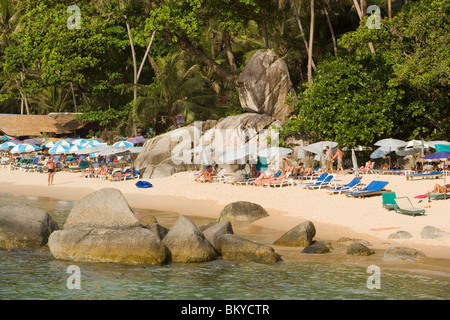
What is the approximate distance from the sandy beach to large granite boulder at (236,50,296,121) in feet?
23.5

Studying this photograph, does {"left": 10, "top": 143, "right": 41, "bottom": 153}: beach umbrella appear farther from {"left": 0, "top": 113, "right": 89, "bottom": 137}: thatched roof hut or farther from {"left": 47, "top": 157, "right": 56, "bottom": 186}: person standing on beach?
{"left": 0, "top": 113, "right": 89, "bottom": 137}: thatched roof hut

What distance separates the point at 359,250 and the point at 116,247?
6076 mm

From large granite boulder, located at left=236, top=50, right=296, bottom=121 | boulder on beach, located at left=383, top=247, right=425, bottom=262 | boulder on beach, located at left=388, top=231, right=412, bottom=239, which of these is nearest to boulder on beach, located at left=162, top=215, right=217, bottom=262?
boulder on beach, located at left=383, top=247, right=425, bottom=262

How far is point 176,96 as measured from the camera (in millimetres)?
42562

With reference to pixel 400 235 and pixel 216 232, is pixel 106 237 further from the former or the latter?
pixel 400 235

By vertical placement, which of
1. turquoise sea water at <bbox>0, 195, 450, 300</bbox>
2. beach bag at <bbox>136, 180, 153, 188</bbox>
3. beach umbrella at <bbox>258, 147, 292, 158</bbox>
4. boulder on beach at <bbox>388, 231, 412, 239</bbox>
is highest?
beach umbrella at <bbox>258, 147, 292, 158</bbox>

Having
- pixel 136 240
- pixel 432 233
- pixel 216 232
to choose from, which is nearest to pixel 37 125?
pixel 216 232

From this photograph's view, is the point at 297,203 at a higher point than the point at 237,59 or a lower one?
lower

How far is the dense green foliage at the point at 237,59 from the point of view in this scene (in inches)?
1219

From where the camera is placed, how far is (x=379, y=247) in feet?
51.3

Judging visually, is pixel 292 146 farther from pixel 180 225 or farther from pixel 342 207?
pixel 180 225

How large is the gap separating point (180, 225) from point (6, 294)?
15.3 feet

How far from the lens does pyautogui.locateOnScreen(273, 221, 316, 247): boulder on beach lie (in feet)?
53.1

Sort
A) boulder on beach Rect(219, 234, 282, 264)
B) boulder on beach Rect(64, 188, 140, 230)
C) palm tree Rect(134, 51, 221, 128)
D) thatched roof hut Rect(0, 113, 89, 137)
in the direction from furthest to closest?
thatched roof hut Rect(0, 113, 89, 137), palm tree Rect(134, 51, 221, 128), boulder on beach Rect(64, 188, 140, 230), boulder on beach Rect(219, 234, 282, 264)
